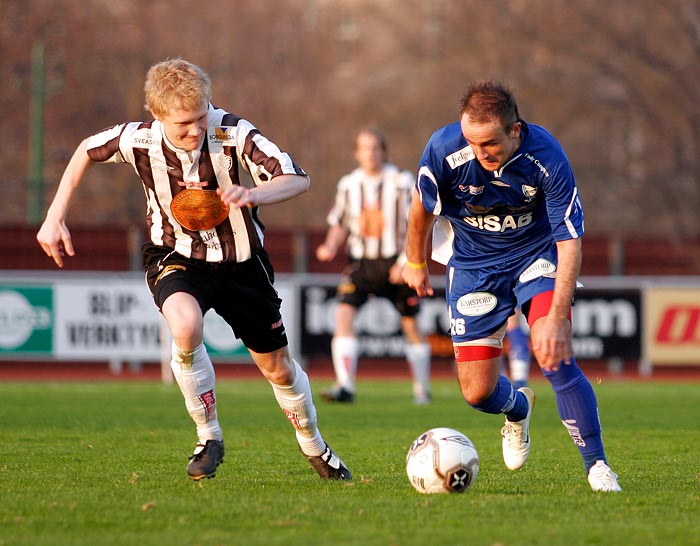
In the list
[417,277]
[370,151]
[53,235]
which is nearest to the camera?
[53,235]

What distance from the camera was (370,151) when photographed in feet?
38.3

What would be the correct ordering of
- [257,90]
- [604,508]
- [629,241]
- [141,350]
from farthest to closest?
[257,90]
[629,241]
[141,350]
[604,508]

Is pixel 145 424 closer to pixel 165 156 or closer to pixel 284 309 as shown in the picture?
pixel 165 156

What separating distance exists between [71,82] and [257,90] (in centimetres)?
547

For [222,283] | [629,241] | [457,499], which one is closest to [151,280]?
[222,283]

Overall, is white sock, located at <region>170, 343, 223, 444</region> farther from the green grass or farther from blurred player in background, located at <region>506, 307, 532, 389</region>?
blurred player in background, located at <region>506, 307, 532, 389</region>

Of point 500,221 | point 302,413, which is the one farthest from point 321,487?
point 500,221

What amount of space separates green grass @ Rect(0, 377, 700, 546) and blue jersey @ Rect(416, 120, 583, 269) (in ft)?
3.90

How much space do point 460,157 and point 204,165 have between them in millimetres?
1228

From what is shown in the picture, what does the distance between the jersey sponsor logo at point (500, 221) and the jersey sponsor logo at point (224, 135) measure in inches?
48.8

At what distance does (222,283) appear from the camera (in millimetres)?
5984

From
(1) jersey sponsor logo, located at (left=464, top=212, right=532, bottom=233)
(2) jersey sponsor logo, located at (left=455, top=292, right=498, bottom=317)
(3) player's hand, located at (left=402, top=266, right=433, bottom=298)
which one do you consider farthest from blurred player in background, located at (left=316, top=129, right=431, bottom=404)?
(1) jersey sponsor logo, located at (left=464, top=212, right=532, bottom=233)

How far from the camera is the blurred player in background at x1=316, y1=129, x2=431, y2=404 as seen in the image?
11695 mm

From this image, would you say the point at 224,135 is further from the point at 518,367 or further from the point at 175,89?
the point at 518,367
